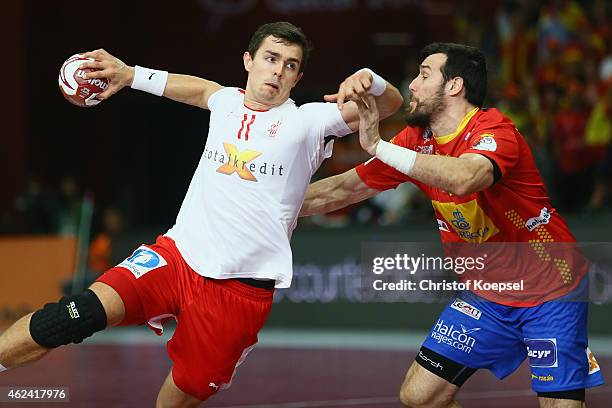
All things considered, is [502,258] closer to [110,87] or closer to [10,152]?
[110,87]

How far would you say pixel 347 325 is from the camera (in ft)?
43.4

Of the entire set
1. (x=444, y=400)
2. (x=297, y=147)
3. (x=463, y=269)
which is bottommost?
(x=444, y=400)

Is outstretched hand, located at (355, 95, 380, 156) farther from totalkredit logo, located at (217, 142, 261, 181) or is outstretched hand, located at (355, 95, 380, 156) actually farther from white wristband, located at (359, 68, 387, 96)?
totalkredit logo, located at (217, 142, 261, 181)

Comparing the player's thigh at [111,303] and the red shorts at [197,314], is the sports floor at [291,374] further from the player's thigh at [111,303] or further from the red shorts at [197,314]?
the player's thigh at [111,303]

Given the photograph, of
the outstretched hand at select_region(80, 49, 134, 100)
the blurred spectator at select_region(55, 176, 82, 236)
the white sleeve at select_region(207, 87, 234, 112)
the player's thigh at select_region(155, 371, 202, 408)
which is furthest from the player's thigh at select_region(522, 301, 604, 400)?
the blurred spectator at select_region(55, 176, 82, 236)

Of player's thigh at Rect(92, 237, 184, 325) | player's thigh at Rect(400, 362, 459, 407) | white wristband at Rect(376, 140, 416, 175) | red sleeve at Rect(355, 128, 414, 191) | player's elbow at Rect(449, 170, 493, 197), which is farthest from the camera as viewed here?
red sleeve at Rect(355, 128, 414, 191)

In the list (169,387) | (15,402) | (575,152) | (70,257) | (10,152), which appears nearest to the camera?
(169,387)

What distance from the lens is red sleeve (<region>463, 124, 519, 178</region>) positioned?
554 cm

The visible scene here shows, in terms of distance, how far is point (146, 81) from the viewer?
20.3 ft

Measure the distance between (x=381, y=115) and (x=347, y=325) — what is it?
7.54 metres

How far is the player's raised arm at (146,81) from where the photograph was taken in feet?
19.8

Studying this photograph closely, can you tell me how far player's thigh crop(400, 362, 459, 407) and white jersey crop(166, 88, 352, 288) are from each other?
946 mm

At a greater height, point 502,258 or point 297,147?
point 297,147

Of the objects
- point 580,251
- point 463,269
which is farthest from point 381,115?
point 580,251
